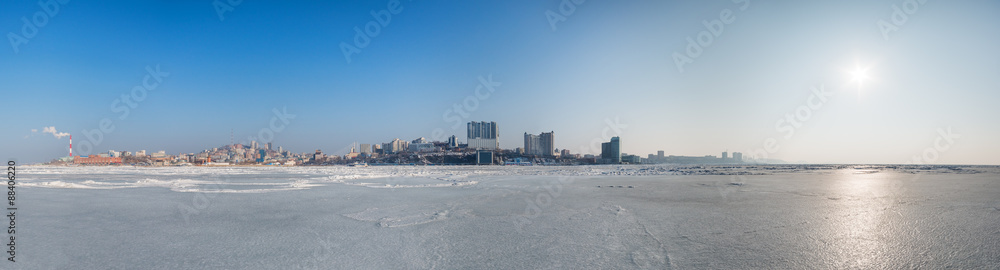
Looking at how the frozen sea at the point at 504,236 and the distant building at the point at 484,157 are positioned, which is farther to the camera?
the distant building at the point at 484,157

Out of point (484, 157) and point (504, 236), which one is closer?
point (504, 236)

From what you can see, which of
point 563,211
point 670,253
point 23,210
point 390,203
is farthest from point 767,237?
point 23,210

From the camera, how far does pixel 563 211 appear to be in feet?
25.1

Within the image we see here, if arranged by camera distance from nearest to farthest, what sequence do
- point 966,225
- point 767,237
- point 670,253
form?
1. point 670,253
2. point 767,237
3. point 966,225

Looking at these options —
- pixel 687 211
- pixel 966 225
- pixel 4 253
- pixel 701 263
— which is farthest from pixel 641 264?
pixel 4 253

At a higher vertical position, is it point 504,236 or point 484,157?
point 504,236

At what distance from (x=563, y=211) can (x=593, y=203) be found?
1555 mm

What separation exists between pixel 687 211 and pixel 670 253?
3.72 metres

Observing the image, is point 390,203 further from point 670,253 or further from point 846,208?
point 846,208

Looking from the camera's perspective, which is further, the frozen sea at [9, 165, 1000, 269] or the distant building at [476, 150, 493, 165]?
the distant building at [476, 150, 493, 165]

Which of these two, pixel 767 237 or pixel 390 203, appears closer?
pixel 767 237

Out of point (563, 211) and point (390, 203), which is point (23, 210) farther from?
point (563, 211)

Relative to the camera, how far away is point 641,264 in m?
3.94

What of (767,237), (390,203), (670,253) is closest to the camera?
(670,253)
